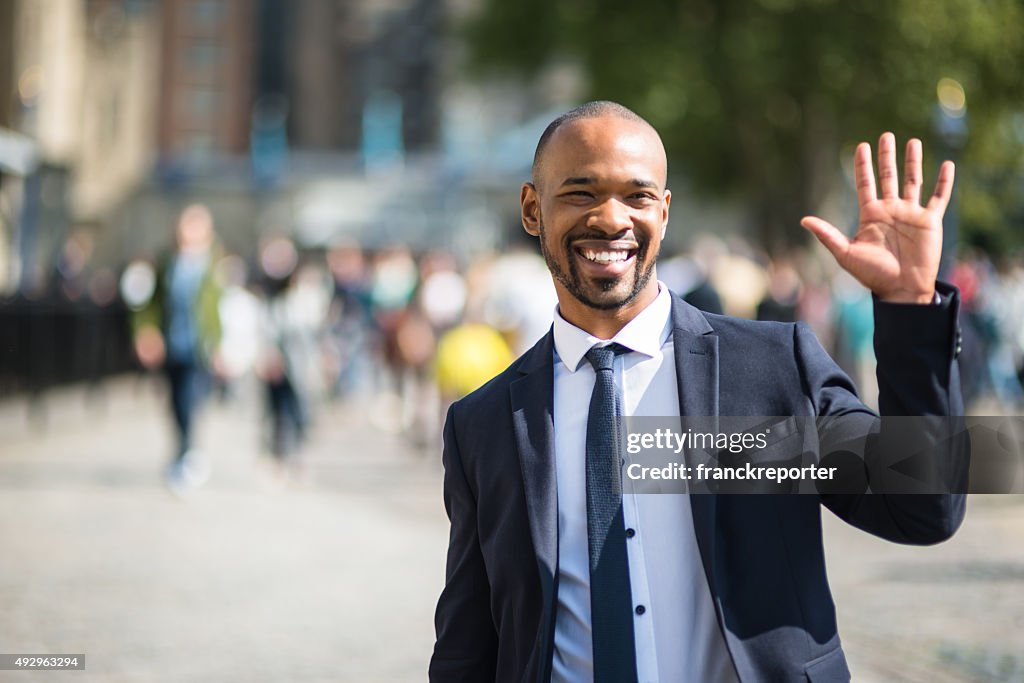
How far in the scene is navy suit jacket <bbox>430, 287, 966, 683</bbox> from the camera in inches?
88.5

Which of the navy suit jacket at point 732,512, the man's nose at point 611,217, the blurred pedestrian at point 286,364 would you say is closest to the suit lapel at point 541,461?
the navy suit jacket at point 732,512

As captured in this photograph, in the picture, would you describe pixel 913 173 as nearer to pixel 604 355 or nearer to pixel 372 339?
pixel 604 355

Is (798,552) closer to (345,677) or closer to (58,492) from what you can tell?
(345,677)

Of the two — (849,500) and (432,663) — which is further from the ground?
(849,500)

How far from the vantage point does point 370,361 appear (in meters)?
21.4

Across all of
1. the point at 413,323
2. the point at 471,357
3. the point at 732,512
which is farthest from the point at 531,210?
the point at 413,323

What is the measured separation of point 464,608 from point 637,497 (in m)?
0.40

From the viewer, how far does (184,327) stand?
36.8 ft

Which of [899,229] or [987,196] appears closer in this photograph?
[899,229]

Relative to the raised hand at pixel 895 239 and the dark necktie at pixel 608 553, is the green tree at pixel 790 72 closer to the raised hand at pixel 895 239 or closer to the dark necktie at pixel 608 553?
the raised hand at pixel 895 239

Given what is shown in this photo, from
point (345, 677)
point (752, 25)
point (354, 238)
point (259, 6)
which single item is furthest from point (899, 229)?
point (259, 6)

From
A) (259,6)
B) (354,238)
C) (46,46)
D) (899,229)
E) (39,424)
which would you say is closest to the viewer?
(899,229)

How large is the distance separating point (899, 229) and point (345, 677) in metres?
3.80

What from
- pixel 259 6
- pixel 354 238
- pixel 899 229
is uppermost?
pixel 259 6
